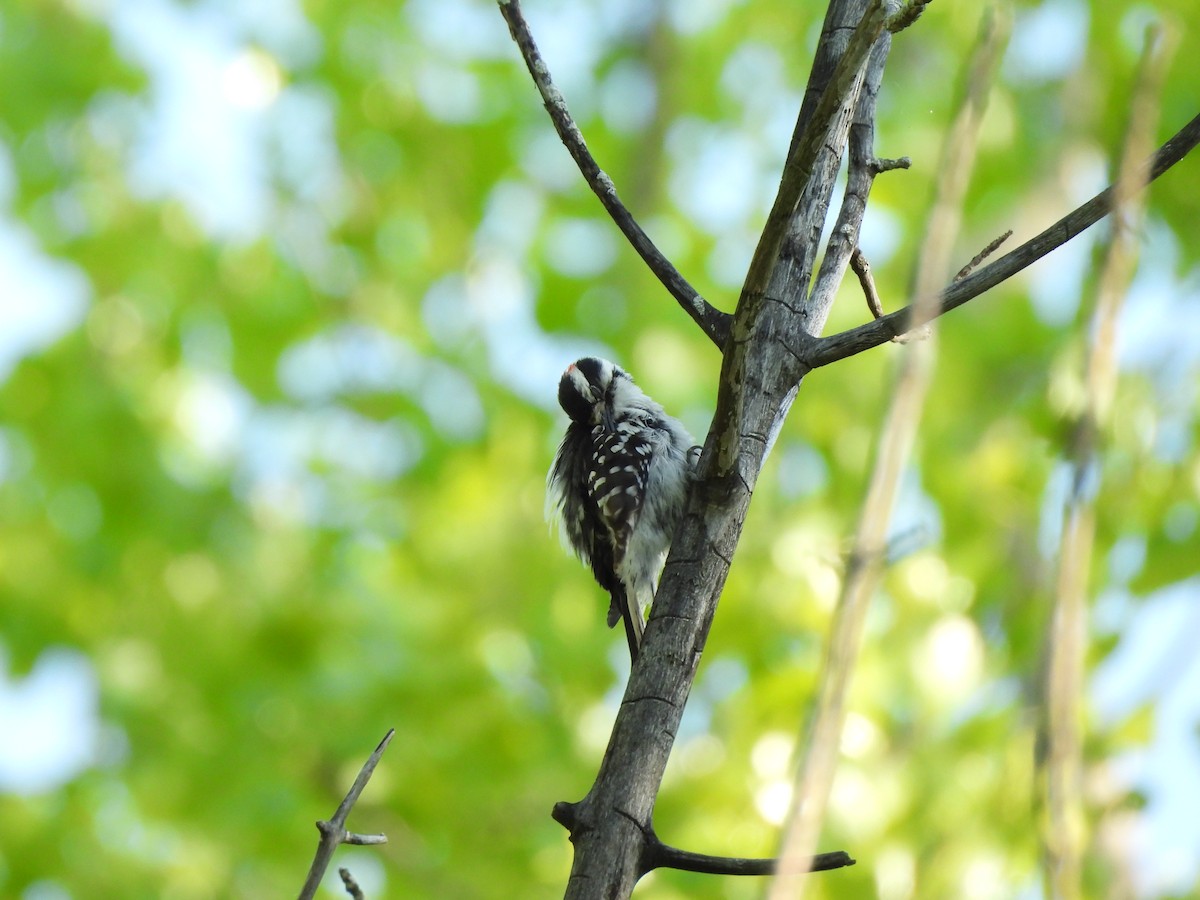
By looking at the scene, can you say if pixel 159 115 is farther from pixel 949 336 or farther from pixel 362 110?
pixel 949 336

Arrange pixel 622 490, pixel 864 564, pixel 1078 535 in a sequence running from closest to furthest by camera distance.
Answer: pixel 864 564 → pixel 1078 535 → pixel 622 490

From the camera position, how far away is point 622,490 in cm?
437

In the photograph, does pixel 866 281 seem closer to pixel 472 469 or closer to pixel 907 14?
pixel 907 14

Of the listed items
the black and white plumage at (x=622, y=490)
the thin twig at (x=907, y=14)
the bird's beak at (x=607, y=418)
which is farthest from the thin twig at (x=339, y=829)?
the bird's beak at (x=607, y=418)

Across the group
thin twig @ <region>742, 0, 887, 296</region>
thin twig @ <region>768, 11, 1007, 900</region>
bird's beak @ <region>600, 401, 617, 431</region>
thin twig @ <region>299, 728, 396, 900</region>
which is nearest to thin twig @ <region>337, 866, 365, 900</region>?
thin twig @ <region>299, 728, 396, 900</region>

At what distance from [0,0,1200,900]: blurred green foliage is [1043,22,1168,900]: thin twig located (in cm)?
159

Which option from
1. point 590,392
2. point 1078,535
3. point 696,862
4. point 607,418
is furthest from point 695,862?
point 590,392

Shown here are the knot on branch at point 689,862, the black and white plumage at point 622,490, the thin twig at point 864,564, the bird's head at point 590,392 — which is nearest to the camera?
the thin twig at point 864,564

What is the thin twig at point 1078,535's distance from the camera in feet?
4.38

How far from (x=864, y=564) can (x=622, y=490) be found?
3063 millimetres

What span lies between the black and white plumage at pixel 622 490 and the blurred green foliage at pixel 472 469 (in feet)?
2.20

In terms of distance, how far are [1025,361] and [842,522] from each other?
5.72 ft

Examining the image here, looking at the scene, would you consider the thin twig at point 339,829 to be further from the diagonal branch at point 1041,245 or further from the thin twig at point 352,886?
the diagonal branch at point 1041,245

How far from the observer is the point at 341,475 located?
7.08 metres
